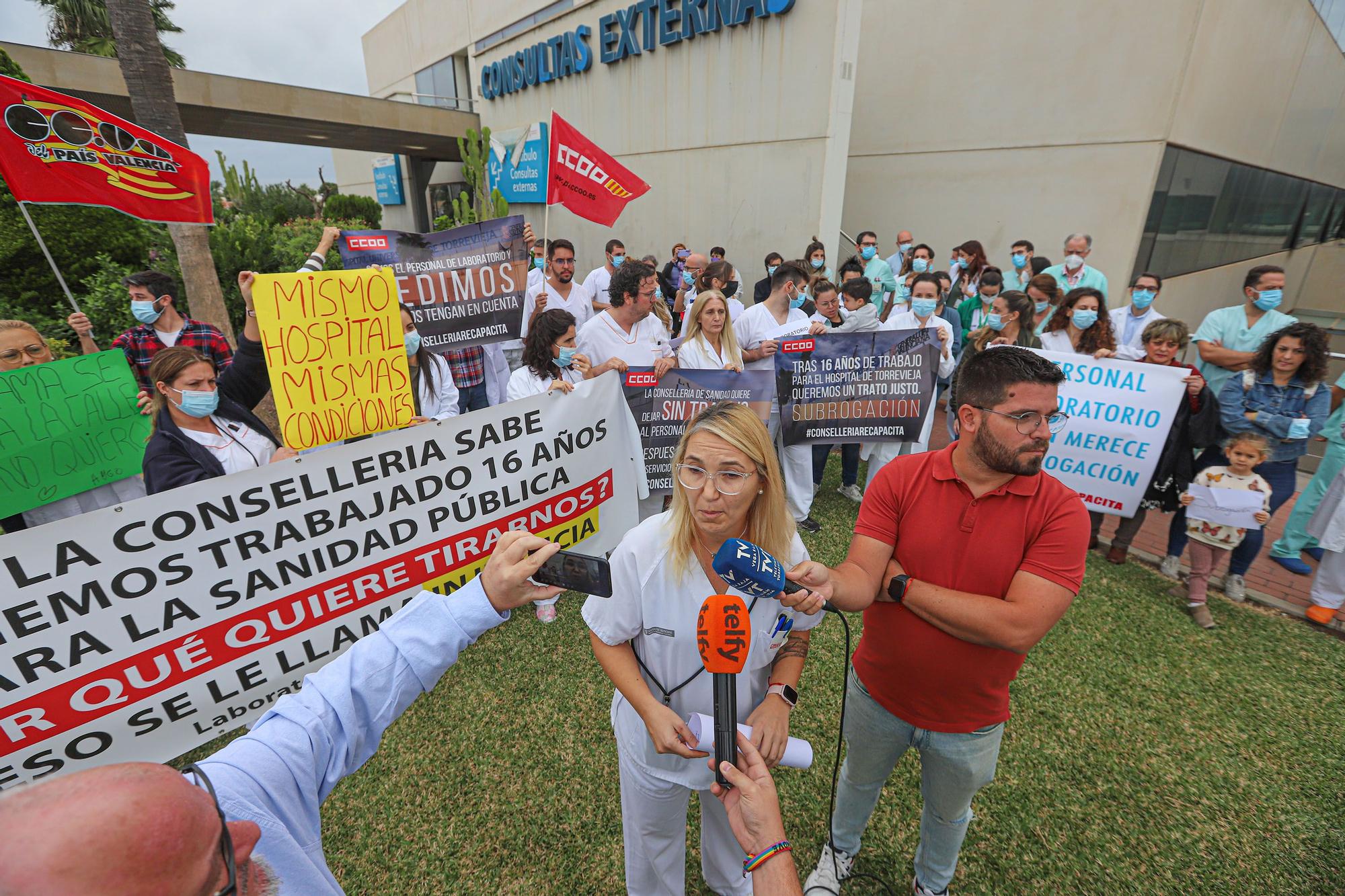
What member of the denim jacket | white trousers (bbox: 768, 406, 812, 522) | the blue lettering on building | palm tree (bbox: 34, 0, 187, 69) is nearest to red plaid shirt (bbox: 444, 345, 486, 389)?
white trousers (bbox: 768, 406, 812, 522)

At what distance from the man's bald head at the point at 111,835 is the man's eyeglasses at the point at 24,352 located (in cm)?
430

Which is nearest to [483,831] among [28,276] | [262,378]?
[262,378]

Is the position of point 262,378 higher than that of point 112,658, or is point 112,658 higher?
point 262,378

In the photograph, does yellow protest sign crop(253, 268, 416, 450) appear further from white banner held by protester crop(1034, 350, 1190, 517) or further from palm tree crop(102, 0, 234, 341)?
white banner held by protester crop(1034, 350, 1190, 517)

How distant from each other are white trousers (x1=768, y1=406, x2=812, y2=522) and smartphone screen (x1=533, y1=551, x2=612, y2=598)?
3840mm

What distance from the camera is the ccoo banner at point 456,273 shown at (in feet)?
14.4

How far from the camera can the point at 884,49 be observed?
12523 mm

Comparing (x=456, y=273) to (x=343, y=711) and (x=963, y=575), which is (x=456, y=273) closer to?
(x=343, y=711)

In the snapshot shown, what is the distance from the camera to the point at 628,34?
43.8 ft

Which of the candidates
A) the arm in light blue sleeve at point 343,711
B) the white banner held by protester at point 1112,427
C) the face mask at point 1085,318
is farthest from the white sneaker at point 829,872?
the face mask at point 1085,318

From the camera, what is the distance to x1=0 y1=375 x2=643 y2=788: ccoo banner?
2.12 meters

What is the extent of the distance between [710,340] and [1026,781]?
11.5ft

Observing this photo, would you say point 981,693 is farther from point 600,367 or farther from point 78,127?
point 78,127

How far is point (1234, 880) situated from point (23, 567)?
488 centimetres
